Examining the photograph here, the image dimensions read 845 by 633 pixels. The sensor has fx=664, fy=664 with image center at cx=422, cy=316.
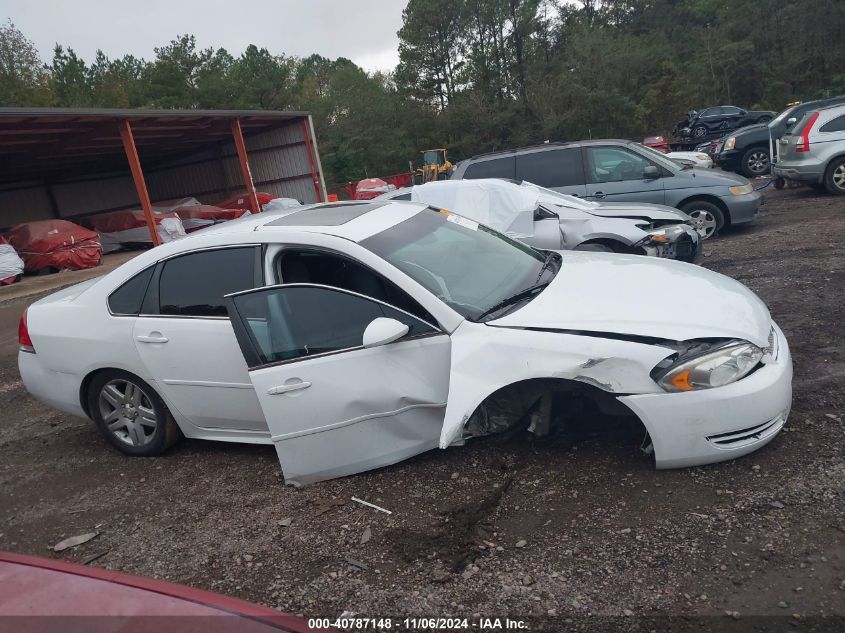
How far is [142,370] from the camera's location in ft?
14.1

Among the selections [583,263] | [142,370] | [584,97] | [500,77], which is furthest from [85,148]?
[500,77]

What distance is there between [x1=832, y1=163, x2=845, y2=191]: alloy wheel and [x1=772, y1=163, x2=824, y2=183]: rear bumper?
0.68 ft

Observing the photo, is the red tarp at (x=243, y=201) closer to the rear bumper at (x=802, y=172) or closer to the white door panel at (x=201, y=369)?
the rear bumper at (x=802, y=172)

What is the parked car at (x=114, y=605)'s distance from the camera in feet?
5.81

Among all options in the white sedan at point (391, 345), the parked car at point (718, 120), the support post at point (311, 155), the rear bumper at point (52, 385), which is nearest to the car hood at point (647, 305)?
the white sedan at point (391, 345)

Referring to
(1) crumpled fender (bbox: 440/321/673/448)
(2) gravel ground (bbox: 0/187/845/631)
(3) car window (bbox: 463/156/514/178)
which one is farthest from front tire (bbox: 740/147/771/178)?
(1) crumpled fender (bbox: 440/321/673/448)

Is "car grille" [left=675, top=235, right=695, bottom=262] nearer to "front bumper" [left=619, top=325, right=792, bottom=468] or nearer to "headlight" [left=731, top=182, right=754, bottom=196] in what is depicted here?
"headlight" [left=731, top=182, right=754, bottom=196]

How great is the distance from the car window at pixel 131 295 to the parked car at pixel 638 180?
22.2 ft

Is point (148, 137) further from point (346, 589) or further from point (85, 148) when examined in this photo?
point (346, 589)

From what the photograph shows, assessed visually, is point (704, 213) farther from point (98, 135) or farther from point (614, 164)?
point (98, 135)

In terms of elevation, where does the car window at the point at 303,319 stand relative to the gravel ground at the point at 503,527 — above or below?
above

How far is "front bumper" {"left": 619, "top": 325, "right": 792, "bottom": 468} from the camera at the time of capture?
3119 millimetres

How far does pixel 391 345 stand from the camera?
354 cm

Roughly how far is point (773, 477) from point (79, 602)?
294 cm
